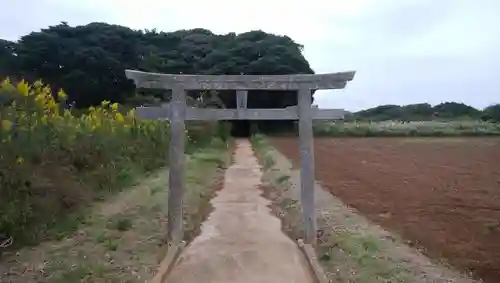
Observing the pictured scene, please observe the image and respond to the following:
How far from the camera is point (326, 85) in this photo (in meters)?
7.26

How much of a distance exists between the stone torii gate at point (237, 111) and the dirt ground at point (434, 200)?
1.84 m

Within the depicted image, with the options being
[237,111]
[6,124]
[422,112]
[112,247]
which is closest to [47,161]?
[6,124]

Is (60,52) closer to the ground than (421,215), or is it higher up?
higher up

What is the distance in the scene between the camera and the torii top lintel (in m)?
7.16

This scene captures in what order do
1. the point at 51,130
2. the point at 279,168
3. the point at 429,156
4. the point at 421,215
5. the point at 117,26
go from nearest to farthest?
the point at 51,130
the point at 421,215
the point at 279,168
the point at 429,156
the point at 117,26

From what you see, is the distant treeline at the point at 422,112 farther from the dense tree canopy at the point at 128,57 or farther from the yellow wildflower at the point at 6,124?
the yellow wildflower at the point at 6,124

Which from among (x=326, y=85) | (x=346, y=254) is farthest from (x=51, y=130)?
(x=346, y=254)

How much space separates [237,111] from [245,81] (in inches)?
16.5

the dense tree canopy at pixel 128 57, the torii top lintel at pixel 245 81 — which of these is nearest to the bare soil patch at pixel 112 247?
the torii top lintel at pixel 245 81

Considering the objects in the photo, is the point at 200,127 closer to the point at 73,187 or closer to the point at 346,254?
the point at 73,187

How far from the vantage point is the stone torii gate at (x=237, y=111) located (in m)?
7.18

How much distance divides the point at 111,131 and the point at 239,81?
5110mm

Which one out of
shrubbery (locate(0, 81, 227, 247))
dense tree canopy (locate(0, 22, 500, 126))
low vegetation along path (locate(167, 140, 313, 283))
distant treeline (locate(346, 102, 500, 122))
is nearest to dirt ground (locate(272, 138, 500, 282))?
low vegetation along path (locate(167, 140, 313, 283))

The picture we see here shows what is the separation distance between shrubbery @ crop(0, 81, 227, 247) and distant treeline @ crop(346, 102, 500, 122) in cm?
4937
